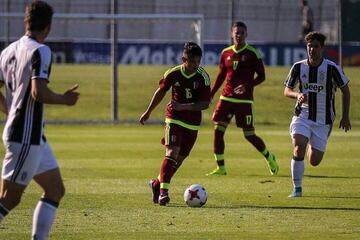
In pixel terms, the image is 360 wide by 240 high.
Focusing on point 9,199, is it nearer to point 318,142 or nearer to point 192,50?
point 192,50

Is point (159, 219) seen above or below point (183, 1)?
below

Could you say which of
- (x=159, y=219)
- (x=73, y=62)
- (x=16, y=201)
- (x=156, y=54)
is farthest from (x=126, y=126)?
(x=16, y=201)

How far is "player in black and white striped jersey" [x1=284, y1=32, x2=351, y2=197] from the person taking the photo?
12.2 m

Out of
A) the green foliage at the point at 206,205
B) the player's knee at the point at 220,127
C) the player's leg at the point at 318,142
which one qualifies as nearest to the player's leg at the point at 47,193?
the green foliage at the point at 206,205

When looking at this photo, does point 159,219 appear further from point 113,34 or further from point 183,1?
point 183,1

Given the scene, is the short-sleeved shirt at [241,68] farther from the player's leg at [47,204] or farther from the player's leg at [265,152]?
the player's leg at [47,204]

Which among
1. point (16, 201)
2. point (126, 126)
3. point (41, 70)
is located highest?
point (41, 70)

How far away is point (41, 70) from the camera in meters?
7.59

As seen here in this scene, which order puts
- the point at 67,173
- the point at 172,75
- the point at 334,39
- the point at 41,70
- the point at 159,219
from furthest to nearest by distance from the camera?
1. the point at 334,39
2. the point at 67,173
3. the point at 172,75
4. the point at 159,219
5. the point at 41,70

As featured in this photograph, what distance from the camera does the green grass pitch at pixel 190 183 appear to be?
9.68m

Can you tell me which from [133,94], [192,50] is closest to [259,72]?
[192,50]

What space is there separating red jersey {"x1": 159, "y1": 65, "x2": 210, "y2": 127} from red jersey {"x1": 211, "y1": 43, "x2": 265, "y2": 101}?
3068mm

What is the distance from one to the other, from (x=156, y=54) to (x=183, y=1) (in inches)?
83.3

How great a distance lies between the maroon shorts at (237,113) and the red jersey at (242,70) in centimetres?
11
